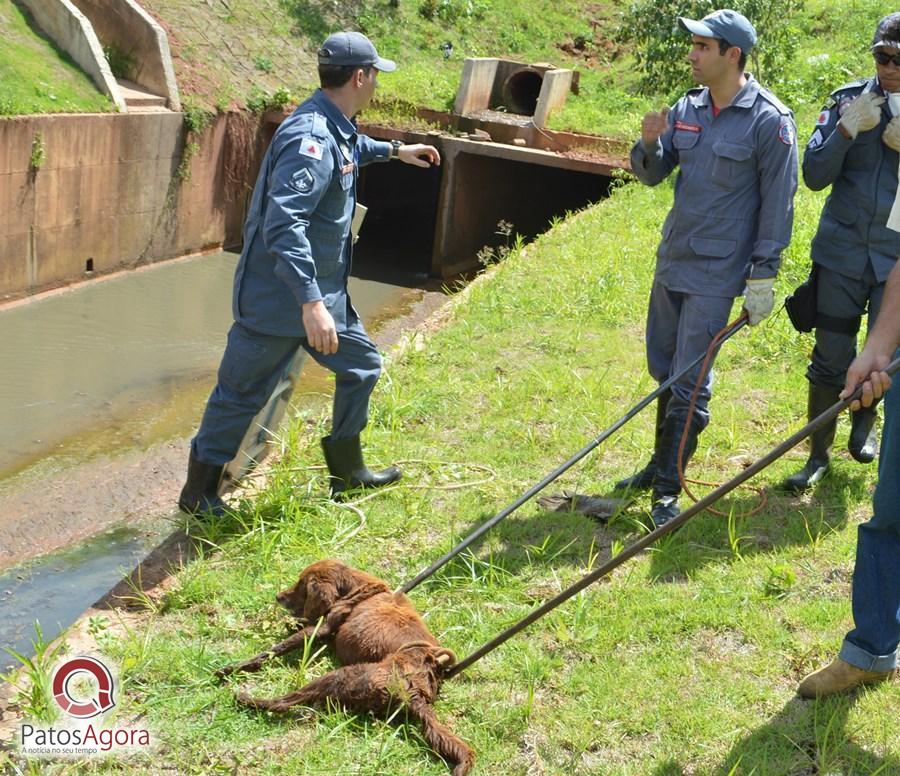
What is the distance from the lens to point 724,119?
502 cm

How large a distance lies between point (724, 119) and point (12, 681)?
3775 millimetres

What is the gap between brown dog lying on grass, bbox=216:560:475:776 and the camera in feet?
11.6

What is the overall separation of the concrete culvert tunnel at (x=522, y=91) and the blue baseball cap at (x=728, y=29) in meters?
13.1

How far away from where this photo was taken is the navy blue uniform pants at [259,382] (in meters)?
5.13

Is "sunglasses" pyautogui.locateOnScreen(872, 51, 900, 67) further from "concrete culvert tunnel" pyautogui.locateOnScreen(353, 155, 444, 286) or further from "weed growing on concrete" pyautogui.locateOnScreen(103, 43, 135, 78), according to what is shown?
"weed growing on concrete" pyautogui.locateOnScreen(103, 43, 135, 78)

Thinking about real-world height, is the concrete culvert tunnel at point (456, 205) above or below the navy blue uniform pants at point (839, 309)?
below

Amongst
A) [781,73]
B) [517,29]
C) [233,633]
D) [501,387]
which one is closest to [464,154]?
[781,73]

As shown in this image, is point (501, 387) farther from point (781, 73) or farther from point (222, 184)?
point (781, 73)

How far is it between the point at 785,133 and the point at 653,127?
591 mm

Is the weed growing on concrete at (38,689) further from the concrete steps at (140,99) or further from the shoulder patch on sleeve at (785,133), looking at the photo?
the concrete steps at (140,99)

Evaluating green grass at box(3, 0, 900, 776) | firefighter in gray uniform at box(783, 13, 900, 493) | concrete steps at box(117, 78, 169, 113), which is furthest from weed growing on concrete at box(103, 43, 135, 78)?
firefighter in gray uniform at box(783, 13, 900, 493)

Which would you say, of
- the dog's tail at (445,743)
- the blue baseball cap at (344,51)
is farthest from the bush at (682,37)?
the dog's tail at (445,743)

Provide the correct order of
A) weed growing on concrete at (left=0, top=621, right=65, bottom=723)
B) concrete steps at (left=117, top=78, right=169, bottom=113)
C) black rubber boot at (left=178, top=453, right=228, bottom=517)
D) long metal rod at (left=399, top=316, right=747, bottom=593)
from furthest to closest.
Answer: concrete steps at (left=117, top=78, right=169, bottom=113) → black rubber boot at (left=178, top=453, right=228, bottom=517) → long metal rod at (left=399, top=316, right=747, bottom=593) → weed growing on concrete at (left=0, top=621, right=65, bottom=723)

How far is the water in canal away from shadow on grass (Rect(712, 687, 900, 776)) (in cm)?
346
